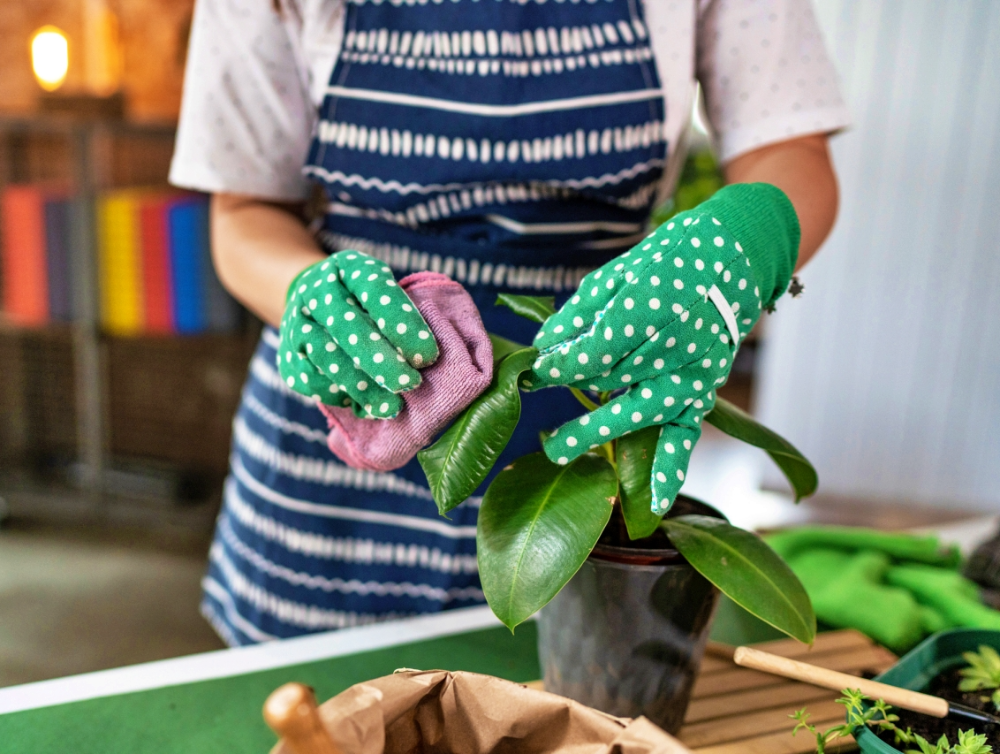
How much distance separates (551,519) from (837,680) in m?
→ 0.20

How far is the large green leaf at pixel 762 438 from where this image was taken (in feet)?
2.03

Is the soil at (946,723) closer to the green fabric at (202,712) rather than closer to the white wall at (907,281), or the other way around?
the green fabric at (202,712)

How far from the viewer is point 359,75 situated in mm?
881

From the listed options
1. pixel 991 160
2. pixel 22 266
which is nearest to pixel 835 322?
pixel 991 160

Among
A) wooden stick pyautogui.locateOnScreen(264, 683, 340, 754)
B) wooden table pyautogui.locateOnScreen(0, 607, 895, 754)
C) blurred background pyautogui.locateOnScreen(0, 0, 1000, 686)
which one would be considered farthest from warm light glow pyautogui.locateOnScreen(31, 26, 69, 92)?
wooden stick pyautogui.locateOnScreen(264, 683, 340, 754)

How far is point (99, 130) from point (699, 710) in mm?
2546

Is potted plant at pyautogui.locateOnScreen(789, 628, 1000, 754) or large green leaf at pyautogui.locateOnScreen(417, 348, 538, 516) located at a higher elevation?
large green leaf at pyautogui.locateOnScreen(417, 348, 538, 516)

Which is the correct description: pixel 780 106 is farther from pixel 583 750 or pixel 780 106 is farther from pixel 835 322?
pixel 835 322

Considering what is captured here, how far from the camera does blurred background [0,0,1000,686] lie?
98.0 inches

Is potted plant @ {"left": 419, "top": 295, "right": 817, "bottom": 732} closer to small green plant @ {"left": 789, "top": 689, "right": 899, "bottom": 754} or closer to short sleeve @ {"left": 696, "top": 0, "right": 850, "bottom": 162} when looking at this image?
small green plant @ {"left": 789, "top": 689, "right": 899, "bottom": 754}

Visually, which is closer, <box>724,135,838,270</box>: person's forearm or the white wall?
<box>724,135,838,270</box>: person's forearm

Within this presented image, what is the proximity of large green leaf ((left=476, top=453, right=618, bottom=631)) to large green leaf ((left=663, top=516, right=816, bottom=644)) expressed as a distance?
74mm

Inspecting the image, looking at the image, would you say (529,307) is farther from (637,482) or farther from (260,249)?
(260,249)

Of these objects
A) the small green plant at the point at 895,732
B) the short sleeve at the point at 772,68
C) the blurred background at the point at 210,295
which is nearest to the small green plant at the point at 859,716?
the small green plant at the point at 895,732
